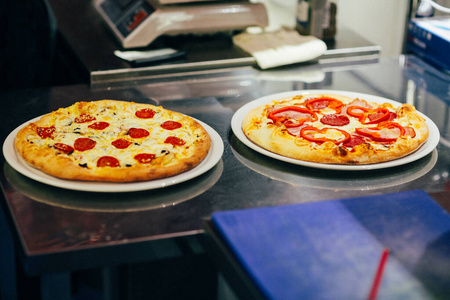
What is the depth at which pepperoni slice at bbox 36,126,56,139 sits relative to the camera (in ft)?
4.19

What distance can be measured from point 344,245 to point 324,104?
2.26ft

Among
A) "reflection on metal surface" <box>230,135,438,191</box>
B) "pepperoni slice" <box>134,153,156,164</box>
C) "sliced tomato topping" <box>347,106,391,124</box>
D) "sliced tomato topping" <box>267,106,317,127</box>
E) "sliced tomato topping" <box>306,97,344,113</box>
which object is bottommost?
"reflection on metal surface" <box>230,135,438,191</box>

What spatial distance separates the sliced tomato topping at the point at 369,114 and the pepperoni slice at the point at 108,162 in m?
0.61

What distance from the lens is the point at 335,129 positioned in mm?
1355

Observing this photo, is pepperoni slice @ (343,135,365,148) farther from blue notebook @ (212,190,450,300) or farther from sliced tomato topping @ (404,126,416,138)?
blue notebook @ (212,190,450,300)

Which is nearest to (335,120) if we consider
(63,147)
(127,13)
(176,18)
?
(63,147)

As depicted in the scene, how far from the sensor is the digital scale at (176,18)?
75.9 inches

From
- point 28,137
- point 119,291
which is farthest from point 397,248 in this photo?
point 28,137

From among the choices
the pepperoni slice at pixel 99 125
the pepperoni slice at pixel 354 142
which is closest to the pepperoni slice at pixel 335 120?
the pepperoni slice at pixel 354 142

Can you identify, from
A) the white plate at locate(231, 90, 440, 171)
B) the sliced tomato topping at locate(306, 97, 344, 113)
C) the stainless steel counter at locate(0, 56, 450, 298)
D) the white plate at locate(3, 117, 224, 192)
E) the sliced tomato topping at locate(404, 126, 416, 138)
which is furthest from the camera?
the sliced tomato topping at locate(306, 97, 344, 113)

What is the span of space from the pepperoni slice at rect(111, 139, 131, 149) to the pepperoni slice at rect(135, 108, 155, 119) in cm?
16

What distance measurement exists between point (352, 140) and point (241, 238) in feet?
1.57

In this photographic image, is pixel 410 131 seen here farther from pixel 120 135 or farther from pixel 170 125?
pixel 120 135

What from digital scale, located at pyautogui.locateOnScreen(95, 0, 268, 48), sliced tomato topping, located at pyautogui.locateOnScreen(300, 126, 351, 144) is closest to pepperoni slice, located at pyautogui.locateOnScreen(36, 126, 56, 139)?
sliced tomato topping, located at pyautogui.locateOnScreen(300, 126, 351, 144)
